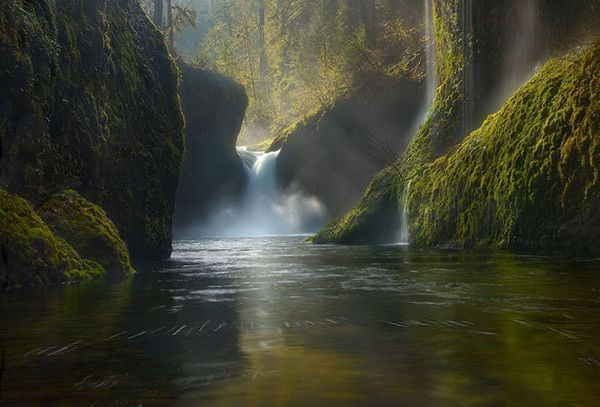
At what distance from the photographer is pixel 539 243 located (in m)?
13.5

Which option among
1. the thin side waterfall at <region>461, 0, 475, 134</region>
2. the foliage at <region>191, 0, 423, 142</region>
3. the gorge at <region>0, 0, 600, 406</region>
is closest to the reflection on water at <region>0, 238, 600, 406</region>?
the gorge at <region>0, 0, 600, 406</region>

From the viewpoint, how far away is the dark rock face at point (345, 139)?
108ft

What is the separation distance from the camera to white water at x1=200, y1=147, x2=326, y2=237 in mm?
36312

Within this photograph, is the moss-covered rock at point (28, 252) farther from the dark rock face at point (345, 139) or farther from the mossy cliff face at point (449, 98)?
the dark rock face at point (345, 139)

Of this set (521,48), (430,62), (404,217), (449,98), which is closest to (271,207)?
(430,62)

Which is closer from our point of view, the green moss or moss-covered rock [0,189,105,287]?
moss-covered rock [0,189,105,287]

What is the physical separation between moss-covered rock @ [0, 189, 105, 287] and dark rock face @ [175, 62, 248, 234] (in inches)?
1055

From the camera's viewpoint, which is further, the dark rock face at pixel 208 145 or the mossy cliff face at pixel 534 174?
the dark rock face at pixel 208 145

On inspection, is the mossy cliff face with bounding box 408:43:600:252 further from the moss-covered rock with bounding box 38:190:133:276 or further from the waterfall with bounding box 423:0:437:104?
the waterfall with bounding box 423:0:437:104

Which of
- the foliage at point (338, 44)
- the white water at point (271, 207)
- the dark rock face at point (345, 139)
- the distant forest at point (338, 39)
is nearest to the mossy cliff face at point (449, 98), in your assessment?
the foliage at point (338, 44)

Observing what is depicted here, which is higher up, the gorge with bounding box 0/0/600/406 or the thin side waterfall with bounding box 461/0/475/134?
the thin side waterfall with bounding box 461/0/475/134

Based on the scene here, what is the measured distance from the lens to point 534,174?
1380 centimetres

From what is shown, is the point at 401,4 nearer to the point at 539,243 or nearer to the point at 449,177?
the point at 449,177

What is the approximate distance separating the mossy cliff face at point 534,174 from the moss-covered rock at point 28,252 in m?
8.81
